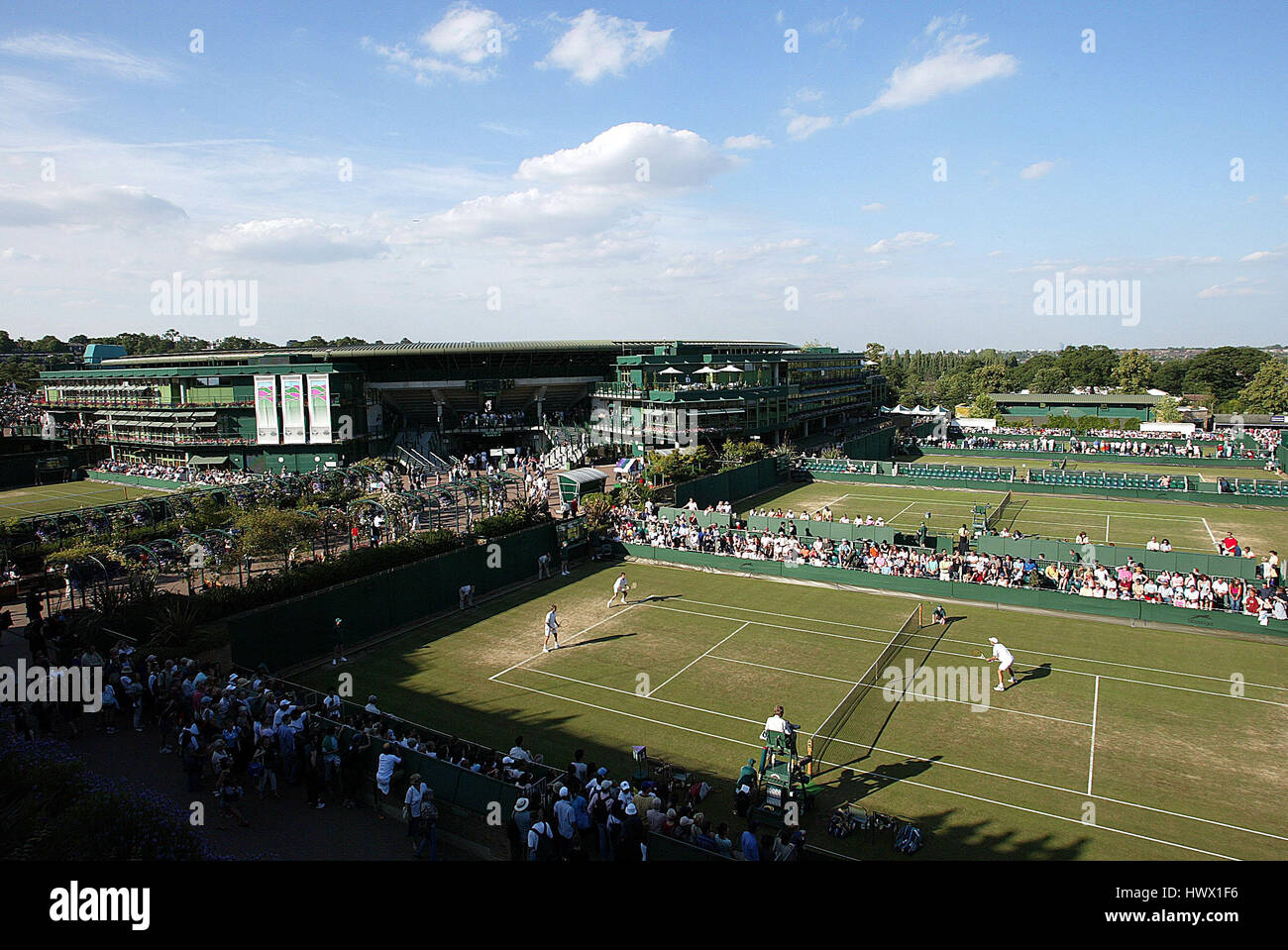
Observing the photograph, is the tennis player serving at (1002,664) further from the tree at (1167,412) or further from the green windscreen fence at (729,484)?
the tree at (1167,412)

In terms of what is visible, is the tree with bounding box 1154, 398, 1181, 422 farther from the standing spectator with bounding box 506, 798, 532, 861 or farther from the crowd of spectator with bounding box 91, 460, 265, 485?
the standing spectator with bounding box 506, 798, 532, 861

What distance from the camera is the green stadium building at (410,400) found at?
57.5 m

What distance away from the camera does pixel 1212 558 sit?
27.6 meters

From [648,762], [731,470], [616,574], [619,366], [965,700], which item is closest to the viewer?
[648,762]

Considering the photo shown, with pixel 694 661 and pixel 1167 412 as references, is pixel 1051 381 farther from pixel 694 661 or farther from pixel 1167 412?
pixel 694 661

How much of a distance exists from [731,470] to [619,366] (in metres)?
21.4

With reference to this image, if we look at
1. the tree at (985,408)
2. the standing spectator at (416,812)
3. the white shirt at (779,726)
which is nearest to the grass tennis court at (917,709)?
the white shirt at (779,726)

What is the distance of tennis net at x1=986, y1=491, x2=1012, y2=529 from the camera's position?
40662mm

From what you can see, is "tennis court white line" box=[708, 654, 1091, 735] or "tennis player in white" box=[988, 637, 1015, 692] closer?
"tennis court white line" box=[708, 654, 1091, 735]

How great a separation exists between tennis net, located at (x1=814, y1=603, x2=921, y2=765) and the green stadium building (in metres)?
35.5

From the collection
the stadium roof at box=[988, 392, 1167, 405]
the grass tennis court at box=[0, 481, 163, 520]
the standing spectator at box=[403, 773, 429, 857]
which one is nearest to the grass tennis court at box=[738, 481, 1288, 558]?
the standing spectator at box=[403, 773, 429, 857]

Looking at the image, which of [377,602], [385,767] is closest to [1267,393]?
[377,602]
